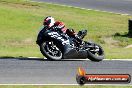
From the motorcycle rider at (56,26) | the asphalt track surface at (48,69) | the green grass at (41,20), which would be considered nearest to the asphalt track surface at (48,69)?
the asphalt track surface at (48,69)

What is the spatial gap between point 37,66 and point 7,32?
13.9 metres

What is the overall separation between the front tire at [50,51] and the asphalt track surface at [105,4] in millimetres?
20743

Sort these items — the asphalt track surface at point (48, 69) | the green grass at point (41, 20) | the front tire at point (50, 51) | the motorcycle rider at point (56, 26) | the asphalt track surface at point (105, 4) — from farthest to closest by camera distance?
1. the asphalt track surface at point (105, 4)
2. the green grass at point (41, 20)
3. the motorcycle rider at point (56, 26)
4. the front tire at point (50, 51)
5. the asphalt track surface at point (48, 69)

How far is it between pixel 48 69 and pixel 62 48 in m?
2.11

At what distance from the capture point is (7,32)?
29250 millimetres

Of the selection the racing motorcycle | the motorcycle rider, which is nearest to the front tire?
the racing motorcycle

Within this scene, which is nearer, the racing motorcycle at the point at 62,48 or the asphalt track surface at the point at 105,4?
the racing motorcycle at the point at 62,48

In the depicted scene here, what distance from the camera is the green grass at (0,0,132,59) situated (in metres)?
25.6

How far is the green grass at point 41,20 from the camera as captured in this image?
25.6 meters

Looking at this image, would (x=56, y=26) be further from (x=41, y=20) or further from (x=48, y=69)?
(x=41, y=20)

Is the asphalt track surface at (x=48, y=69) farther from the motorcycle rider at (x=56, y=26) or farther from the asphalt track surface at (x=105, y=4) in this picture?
the asphalt track surface at (x=105, y=4)

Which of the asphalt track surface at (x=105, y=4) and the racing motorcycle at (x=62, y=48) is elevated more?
the racing motorcycle at (x=62, y=48)

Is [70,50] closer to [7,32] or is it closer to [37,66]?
[37,66]

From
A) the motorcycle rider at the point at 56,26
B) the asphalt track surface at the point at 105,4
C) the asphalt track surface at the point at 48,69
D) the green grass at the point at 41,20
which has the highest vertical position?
the motorcycle rider at the point at 56,26
